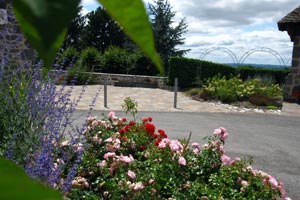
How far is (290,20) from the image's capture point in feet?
38.2

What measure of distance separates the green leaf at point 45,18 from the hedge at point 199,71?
49.3ft

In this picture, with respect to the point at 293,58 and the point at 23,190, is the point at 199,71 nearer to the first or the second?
the point at 293,58

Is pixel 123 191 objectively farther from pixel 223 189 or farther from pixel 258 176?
pixel 258 176

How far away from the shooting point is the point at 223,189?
271 centimetres

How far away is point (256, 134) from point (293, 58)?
547cm

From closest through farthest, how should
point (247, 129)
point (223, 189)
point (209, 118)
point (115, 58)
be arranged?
point (223, 189) < point (247, 129) < point (209, 118) < point (115, 58)

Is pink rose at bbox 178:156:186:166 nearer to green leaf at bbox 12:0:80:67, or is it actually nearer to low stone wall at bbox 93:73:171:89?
green leaf at bbox 12:0:80:67

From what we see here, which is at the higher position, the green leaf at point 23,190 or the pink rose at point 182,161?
the green leaf at point 23,190

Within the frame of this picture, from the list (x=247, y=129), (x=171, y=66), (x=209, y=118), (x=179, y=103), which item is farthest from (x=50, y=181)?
(x=171, y=66)

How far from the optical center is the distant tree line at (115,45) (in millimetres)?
18906

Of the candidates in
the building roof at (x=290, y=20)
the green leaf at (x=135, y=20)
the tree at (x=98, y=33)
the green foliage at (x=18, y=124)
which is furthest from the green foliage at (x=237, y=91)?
the tree at (x=98, y=33)

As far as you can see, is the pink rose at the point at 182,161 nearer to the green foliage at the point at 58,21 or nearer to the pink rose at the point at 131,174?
the pink rose at the point at 131,174

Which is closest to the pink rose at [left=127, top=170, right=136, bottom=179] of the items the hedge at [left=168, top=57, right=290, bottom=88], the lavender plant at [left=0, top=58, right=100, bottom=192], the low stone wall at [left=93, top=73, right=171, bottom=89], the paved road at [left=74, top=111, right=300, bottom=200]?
the lavender plant at [left=0, top=58, right=100, bottom=192]

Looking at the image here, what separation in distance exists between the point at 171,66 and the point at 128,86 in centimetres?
210
